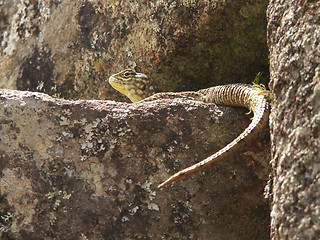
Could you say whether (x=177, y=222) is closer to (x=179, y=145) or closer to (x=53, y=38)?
(x=179, y=145)

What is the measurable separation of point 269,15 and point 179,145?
1098 millimetres

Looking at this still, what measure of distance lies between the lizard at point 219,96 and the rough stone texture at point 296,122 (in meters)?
0.35

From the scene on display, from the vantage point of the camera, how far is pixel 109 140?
317 centimetres

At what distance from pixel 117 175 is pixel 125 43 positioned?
7.75ft

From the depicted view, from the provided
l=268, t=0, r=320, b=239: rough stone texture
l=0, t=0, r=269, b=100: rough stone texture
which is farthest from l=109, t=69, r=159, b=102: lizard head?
l=268, t=0, r=320, b=239: rough stone texture

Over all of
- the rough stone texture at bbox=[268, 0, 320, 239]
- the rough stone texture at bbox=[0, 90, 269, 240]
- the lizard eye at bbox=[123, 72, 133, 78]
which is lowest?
the rough stone texture at bbox=[0, 90, 269, 240]

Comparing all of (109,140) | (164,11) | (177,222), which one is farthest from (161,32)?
(177,222)

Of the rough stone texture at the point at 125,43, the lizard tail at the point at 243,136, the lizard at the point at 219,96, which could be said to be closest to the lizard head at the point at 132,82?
the lizard at the point at 219,96

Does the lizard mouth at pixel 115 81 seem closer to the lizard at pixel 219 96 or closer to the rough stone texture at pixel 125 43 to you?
the lizard at pixel 219 96

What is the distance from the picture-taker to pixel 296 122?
7.07 ft

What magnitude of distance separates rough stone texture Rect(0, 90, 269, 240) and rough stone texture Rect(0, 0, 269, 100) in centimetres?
149

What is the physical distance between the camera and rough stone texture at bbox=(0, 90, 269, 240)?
2.99m

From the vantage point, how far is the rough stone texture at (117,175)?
9.81 feet

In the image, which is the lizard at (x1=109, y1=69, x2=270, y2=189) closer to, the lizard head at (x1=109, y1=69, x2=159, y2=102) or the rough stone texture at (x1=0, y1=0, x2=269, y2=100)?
the lizard head at (x1=109, y1=69, x2=159, y2=102)
